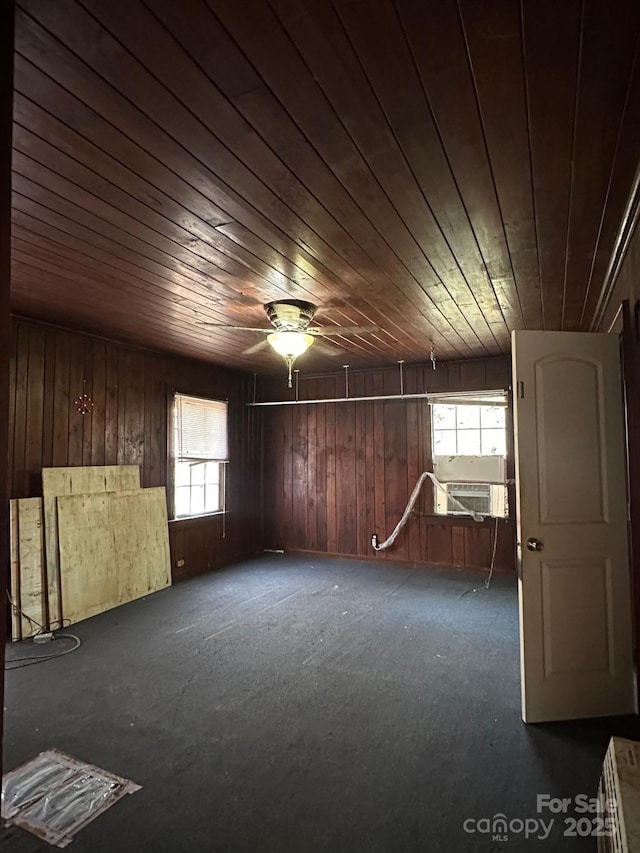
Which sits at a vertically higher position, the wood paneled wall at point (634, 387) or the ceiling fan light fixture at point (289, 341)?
the ceiling fan light fixture at point (289, 341)

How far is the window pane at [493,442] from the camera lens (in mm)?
5383

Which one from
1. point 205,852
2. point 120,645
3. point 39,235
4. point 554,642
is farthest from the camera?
point 120,645

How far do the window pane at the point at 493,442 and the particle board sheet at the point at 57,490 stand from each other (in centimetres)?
399

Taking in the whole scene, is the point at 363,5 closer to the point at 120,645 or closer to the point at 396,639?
the point at 396,639

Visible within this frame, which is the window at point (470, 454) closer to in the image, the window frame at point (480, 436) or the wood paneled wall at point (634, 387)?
the window frame at point (480, 436)

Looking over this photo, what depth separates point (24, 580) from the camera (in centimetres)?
366

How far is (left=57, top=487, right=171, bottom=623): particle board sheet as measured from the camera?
3980mm

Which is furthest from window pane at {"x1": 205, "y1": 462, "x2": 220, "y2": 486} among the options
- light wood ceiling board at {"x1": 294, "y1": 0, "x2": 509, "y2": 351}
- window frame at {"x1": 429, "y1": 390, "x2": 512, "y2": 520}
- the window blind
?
light wood ceiling board at {"x1": 294, "y1": 0, "x2": 509, "y2": 351}

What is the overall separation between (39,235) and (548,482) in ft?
9.55

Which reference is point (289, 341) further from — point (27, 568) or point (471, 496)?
point (471, 496)

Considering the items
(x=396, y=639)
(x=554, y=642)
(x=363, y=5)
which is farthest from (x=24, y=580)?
(x=363, y=5)

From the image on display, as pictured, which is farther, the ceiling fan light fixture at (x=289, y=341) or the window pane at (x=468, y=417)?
the window pane at (x=468, y=417)

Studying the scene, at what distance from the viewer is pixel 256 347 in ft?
15.9

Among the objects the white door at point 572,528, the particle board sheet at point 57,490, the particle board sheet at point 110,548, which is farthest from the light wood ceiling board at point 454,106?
the particle board sheet at point 110,548
